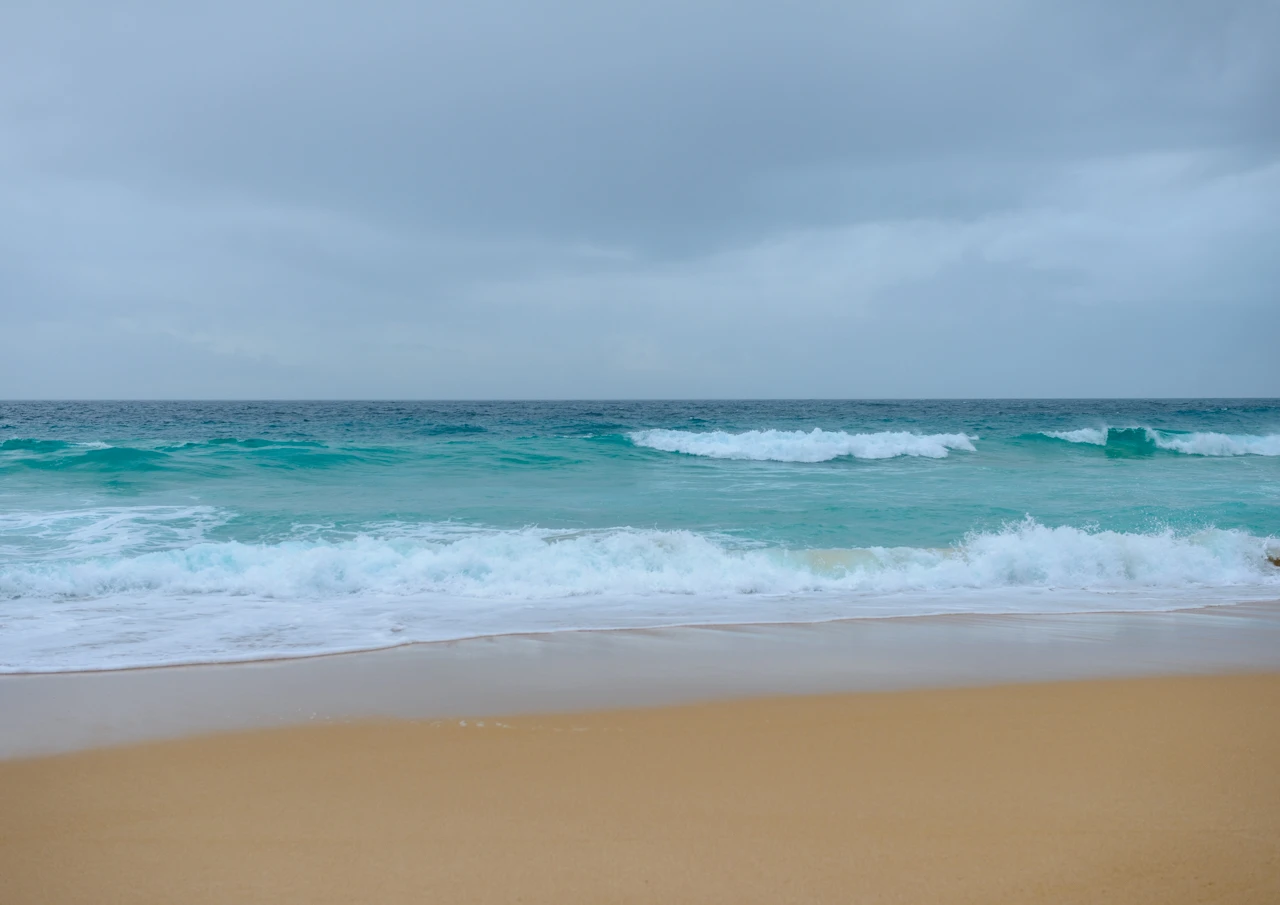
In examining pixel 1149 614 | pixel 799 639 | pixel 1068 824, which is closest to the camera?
pixel 1068 824

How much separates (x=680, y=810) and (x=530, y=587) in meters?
4.67

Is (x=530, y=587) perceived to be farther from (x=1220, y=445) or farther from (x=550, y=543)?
(x=1220, y=445)

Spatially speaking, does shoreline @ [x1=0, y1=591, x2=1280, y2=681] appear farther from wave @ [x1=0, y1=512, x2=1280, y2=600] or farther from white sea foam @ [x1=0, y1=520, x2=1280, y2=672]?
wave @ [x1=0, y1=512, x2=1280, y2=600]

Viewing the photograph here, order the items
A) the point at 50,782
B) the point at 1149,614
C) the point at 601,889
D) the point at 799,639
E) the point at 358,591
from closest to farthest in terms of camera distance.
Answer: the point at 601,889 → the point at 50,782 → the point at 799,639 → the point at 1149,614 → the point at 358,591

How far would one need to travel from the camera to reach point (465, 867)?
100.0 inches

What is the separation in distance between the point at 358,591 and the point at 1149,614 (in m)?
7.24

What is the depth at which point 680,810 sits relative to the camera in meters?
2.91

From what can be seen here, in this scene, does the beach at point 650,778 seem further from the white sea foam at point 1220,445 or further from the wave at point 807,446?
the white sea foam at point 1220,445

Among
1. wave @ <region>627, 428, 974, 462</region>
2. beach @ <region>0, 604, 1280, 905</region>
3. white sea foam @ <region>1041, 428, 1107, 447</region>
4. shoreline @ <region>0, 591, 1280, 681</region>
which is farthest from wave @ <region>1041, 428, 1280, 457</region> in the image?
beach @ <region>0, 604, 1280, 905</region>

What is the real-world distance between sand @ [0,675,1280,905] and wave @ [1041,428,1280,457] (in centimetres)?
2567

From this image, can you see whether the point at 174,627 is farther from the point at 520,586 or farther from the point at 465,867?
the point at 465,867

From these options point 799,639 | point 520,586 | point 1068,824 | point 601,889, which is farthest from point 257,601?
point 1068,824

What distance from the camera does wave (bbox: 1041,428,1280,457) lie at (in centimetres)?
2554

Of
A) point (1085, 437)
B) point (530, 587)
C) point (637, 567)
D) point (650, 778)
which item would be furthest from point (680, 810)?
point (1085, 437)
